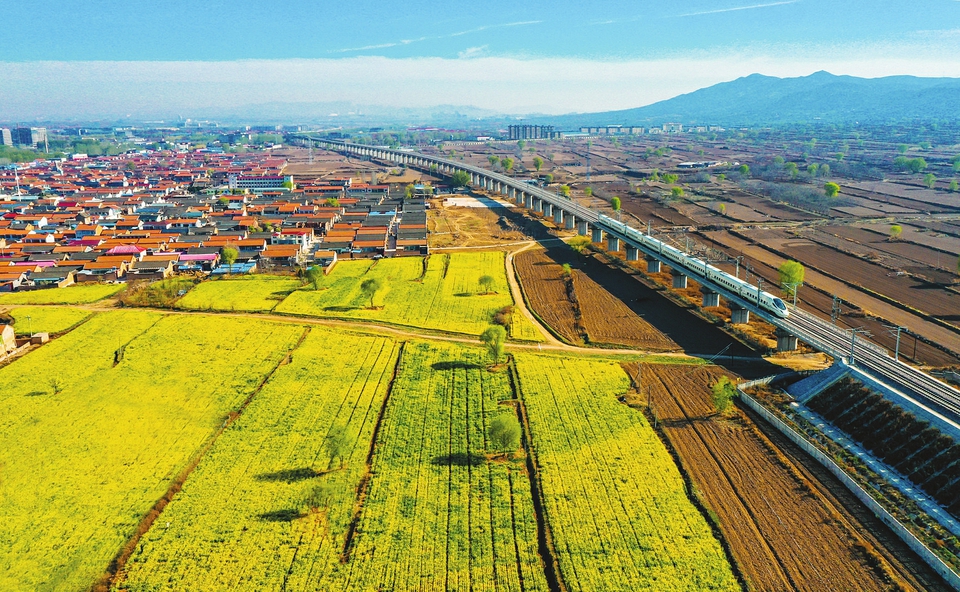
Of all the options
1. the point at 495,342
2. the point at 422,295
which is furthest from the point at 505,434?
the point at 422,295

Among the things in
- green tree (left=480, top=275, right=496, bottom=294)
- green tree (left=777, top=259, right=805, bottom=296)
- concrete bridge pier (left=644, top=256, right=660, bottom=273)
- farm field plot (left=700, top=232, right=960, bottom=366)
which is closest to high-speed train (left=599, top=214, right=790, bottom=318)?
concrete bridge pier (left=644, top=256, right=660, bottom=273)

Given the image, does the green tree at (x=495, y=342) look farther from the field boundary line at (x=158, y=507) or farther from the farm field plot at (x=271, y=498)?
the field boundary line at (x=158, y=507)

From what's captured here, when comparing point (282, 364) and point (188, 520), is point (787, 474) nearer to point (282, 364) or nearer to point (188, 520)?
point (188, 520)

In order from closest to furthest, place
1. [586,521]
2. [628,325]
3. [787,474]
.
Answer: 1. [586,521]
2. [787,474]
3. [628,325]

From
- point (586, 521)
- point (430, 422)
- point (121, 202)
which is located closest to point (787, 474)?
point (586, 521)

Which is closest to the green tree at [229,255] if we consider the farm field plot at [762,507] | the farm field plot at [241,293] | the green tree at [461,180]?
the farm field plot at [241,293]

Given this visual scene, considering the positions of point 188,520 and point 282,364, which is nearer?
point 188,520
